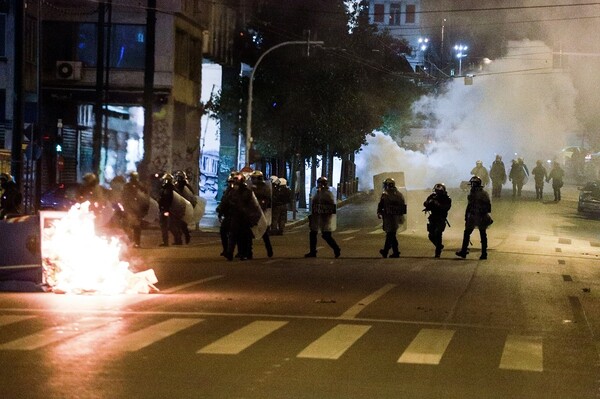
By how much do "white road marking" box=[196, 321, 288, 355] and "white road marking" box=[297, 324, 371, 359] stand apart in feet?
2.07

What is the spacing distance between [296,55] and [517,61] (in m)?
42.5

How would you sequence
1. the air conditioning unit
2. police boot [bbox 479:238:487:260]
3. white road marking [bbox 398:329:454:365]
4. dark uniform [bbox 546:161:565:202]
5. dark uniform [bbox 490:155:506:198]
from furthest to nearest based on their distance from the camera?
dark uniform [bbox 490:155:506:198] < dark uniform [bbox 546:161:565:202] < the air conditioning unit < police boot [bbox 479:238:487:260] < white road marking [bbox 398:329:454:365]

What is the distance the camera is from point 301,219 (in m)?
44.6

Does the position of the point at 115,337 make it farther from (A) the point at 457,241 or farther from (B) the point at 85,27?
(B) the point at 85,27

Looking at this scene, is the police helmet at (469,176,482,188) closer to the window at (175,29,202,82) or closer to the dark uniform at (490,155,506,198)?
the window at (175,29,202,82)

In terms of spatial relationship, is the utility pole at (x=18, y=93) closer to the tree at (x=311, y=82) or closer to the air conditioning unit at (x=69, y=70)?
the air conditioning unit at (x=69, y=70)

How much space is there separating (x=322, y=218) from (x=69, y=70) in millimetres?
22506

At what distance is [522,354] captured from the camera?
448 inches

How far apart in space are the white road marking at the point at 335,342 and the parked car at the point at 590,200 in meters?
32.6

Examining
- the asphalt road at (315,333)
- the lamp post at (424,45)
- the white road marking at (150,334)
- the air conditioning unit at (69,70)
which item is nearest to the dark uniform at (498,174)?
the air conditioning unit at (69,70)

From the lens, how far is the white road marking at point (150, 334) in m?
11.1

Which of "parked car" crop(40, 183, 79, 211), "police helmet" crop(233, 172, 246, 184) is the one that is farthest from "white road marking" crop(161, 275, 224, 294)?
"parked car" crop(40, 183, 79, 211)

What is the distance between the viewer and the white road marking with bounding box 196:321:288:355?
35.9 ft

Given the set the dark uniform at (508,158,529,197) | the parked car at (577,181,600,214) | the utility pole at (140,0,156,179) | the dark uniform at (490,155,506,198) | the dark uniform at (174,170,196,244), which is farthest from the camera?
the dark uniform at (508,158,529,197)
